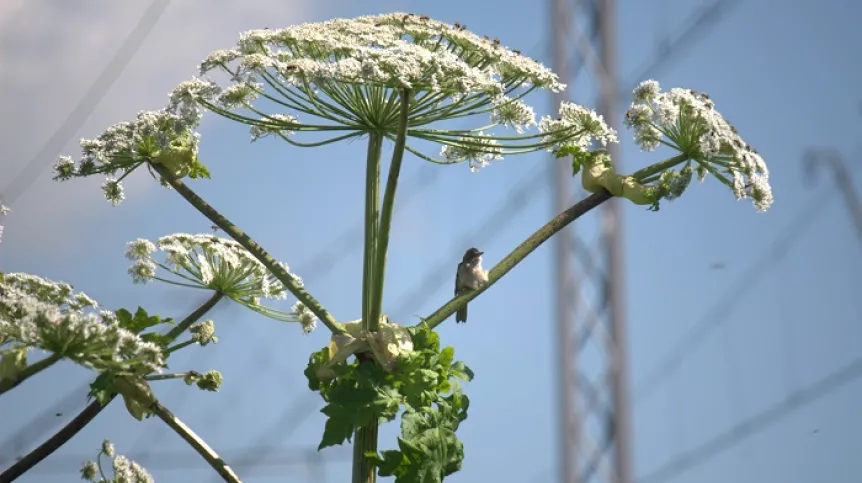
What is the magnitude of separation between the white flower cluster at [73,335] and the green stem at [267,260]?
1.06ft

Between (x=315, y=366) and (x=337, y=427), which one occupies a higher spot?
(x=315, y=366)

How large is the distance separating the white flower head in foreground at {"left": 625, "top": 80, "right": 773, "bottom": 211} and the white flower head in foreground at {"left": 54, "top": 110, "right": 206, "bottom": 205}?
3.55 ft

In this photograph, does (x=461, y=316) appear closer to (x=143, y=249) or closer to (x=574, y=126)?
(x=574, y=126)

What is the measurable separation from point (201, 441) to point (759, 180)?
54.9 inches

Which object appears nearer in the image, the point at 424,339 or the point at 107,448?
the point at 424,339

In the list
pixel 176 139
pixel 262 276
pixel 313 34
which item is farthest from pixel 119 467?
pixel 313 34

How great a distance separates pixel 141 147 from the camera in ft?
8.00

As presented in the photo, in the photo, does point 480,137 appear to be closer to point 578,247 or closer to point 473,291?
point 473,291

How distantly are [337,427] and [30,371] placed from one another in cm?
62

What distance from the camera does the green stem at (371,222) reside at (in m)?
2.36

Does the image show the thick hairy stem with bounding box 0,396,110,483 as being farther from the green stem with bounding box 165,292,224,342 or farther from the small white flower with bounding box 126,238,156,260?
the small white flower with bounding box 126,238,156,260

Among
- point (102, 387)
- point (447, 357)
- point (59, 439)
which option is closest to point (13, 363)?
point (102, 387)

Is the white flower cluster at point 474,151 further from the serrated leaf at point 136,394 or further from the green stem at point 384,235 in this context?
the serrated leaf at point 136,394

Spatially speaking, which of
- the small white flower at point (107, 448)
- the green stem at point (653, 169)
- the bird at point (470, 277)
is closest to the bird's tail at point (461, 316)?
the bird at point (470, 277)
